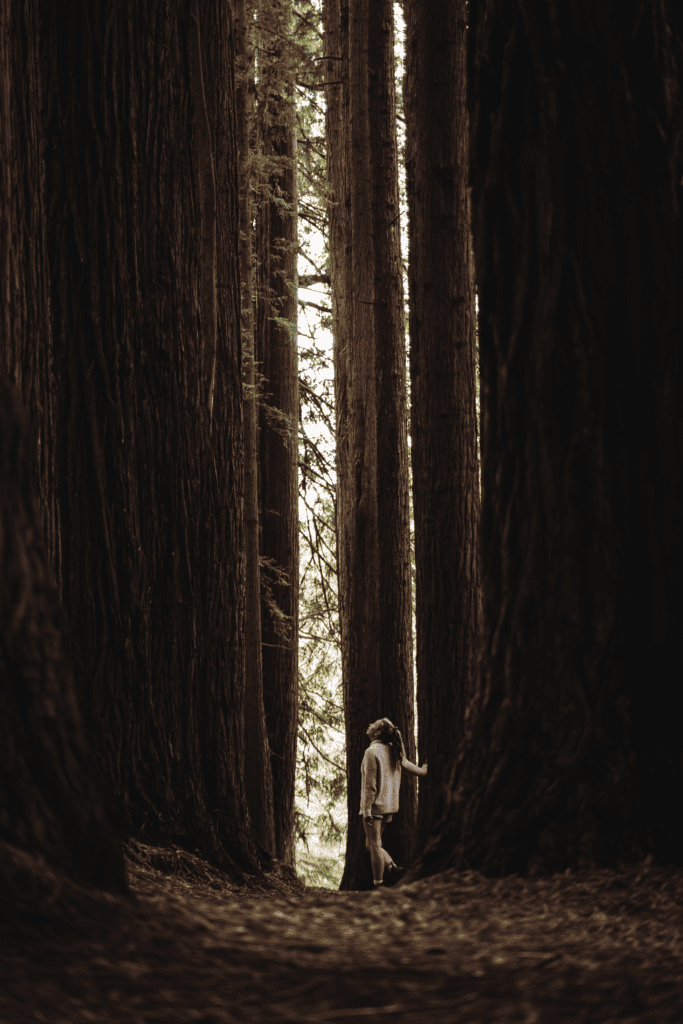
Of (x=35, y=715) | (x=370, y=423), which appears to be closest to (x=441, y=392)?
(x=370, y=423)

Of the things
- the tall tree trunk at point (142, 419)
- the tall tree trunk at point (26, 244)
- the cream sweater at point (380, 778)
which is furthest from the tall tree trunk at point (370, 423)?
the tall tree trunk at point (26, 244)

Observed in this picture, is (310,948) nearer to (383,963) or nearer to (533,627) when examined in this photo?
(383,963)

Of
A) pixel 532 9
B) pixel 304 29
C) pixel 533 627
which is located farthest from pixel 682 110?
pixel 304 29

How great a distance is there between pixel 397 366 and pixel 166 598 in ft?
20.4

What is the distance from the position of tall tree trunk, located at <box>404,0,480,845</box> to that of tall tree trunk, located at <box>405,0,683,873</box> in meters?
5.99

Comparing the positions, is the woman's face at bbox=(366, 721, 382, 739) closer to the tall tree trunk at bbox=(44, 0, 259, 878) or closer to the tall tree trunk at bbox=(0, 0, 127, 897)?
the tall tree trunk at bbox=(44, 0, 259, 878)

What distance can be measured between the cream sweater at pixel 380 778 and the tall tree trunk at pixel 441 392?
1.23 feet

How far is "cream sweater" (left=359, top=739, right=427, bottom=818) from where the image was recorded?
985 centimetres

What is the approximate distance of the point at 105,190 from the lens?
5.38m

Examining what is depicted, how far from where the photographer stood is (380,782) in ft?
33.0

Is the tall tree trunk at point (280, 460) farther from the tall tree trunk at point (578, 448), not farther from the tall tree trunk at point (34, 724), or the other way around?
the tall tree trunk at point (34, 724)

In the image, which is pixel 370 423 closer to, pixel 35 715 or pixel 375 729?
pixel 375 729

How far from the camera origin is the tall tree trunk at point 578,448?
3.38 m

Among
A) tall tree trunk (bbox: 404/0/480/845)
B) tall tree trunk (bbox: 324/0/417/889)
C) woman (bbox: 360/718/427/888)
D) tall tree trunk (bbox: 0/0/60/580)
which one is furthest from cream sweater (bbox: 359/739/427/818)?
tall tree trunk (bbox: 0/0/60/580)
